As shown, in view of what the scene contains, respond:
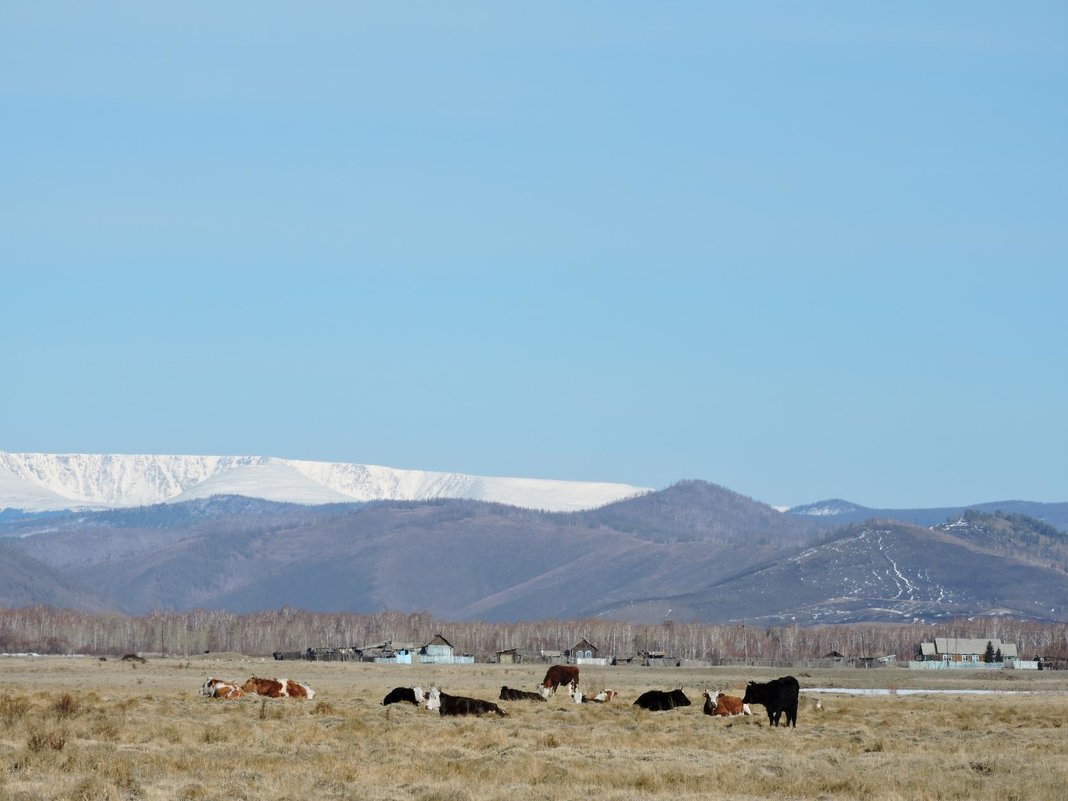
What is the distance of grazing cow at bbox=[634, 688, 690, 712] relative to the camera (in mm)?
51375

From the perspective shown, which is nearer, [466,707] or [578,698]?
[466,707]

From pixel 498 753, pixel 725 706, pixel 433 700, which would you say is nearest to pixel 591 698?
pixel 725 706

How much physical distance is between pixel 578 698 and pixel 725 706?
8.83 metres

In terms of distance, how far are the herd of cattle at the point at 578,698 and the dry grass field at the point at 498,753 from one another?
0.70 meters

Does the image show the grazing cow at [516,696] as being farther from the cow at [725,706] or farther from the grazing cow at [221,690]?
the grazing cow at [221,690]

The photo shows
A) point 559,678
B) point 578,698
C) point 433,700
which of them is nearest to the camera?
point 433,700

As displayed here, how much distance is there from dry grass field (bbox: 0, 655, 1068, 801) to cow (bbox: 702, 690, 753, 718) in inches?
26.2

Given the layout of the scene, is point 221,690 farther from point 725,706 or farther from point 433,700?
point 725,706

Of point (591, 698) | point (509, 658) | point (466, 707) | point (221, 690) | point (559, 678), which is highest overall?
point (509, 658)

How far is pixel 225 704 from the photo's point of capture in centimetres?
4744

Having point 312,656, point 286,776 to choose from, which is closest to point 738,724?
point 286,776

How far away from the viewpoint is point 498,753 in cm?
3434

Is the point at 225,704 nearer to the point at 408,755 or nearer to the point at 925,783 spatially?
the point at 408,755

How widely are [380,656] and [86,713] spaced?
14964 centimetres
